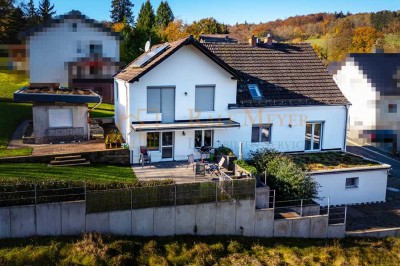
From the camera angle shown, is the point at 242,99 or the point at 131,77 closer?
the point at 131,77

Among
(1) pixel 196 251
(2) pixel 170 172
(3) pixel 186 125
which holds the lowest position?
(1) pixel 196 251

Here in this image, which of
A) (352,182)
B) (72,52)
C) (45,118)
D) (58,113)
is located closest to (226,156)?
(352,182)

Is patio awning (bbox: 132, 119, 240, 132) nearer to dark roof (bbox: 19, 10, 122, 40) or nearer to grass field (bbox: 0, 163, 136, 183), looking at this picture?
grass field (bbox: 0, 163, 136, 183)

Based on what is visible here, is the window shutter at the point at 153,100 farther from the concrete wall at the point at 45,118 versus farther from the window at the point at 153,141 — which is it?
the concrete wall at the point at 45,118

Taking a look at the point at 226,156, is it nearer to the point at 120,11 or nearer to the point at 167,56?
the point at 167,56

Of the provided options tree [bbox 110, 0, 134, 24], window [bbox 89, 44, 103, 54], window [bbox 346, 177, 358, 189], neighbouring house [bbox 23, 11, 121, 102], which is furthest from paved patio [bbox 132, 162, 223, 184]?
tree [bbox 110, 0, 134, 24]

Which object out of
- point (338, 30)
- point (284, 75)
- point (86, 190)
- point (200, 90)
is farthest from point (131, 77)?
point (338, 30)

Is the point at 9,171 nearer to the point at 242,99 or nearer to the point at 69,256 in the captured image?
the point at 69,256
